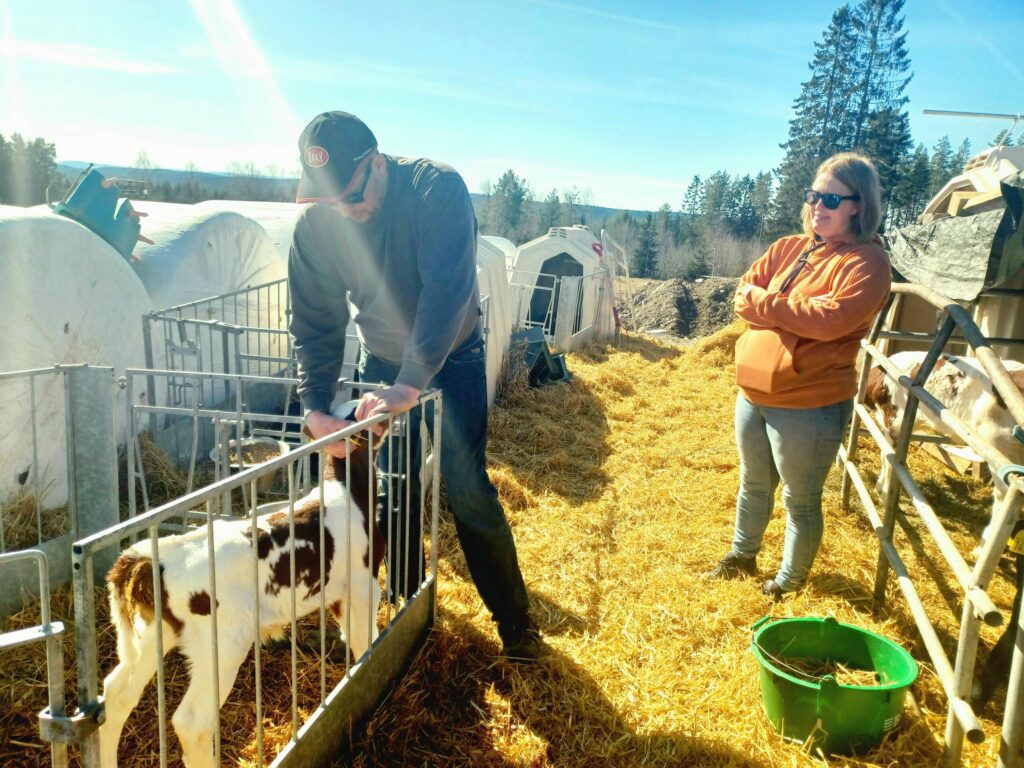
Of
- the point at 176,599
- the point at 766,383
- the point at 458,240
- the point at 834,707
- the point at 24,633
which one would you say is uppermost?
the point at 458,240

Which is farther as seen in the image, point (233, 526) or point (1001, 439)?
point (1001, 439)

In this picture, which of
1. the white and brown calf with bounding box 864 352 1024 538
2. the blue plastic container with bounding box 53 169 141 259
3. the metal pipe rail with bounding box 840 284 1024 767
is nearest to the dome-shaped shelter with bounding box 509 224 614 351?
the white and brown calf with bounding box 864 352 1024 538

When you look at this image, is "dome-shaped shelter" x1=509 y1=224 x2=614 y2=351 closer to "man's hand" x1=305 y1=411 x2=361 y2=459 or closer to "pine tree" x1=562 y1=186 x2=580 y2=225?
"man's hand" x1=305 y1=411 x2=361 y2=459

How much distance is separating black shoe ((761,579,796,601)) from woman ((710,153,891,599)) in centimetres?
15

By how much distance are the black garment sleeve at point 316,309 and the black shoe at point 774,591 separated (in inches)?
107

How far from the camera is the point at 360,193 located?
2721 mm

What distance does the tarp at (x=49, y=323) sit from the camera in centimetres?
458

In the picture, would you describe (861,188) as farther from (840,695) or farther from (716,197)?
(716,197)

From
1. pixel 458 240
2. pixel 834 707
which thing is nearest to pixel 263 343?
pixel 458 240

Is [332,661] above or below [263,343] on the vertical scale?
A: below

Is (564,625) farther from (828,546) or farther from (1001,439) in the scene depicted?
(1001,439)

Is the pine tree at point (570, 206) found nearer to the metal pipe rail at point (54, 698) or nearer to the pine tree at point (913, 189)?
the pine tree at point (913, 189)

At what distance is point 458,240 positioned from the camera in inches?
110

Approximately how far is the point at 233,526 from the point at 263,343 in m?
6.08
